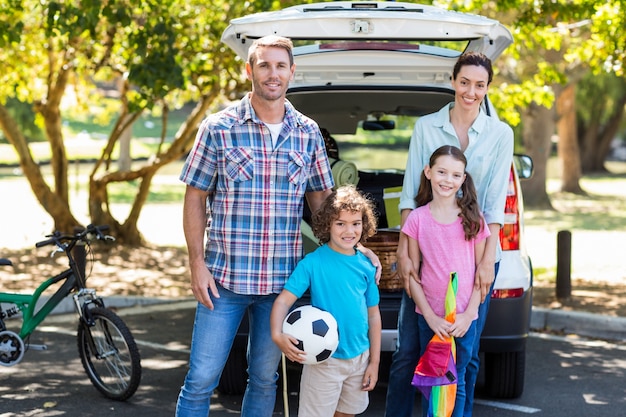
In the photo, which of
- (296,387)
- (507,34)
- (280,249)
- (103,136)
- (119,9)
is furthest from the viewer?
(103,136)

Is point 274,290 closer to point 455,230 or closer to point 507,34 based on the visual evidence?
point 455,230

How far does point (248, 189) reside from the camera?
13.3 feet

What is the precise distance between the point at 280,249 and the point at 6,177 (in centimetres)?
2994

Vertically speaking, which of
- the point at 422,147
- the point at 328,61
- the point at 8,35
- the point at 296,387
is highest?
the point at 8,35

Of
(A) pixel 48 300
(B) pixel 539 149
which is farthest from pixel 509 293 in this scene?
(B) pixel 539 149

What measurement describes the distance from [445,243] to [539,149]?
738 inches

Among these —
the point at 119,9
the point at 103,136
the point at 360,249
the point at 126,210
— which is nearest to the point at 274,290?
the point at 360,249

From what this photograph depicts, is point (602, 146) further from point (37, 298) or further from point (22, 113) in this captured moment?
point (37, 298)

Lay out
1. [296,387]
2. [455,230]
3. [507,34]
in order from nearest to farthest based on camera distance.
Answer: [455,230] → [507,34] → [296,387]

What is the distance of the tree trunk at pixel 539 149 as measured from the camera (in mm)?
22281

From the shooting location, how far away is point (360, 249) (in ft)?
14.1

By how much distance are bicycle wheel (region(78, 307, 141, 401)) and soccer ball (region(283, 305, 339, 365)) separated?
221 centimetres

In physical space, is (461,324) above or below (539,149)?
below

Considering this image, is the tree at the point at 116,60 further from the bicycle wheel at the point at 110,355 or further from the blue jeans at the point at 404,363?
the blue jeans at the point at 404,363
